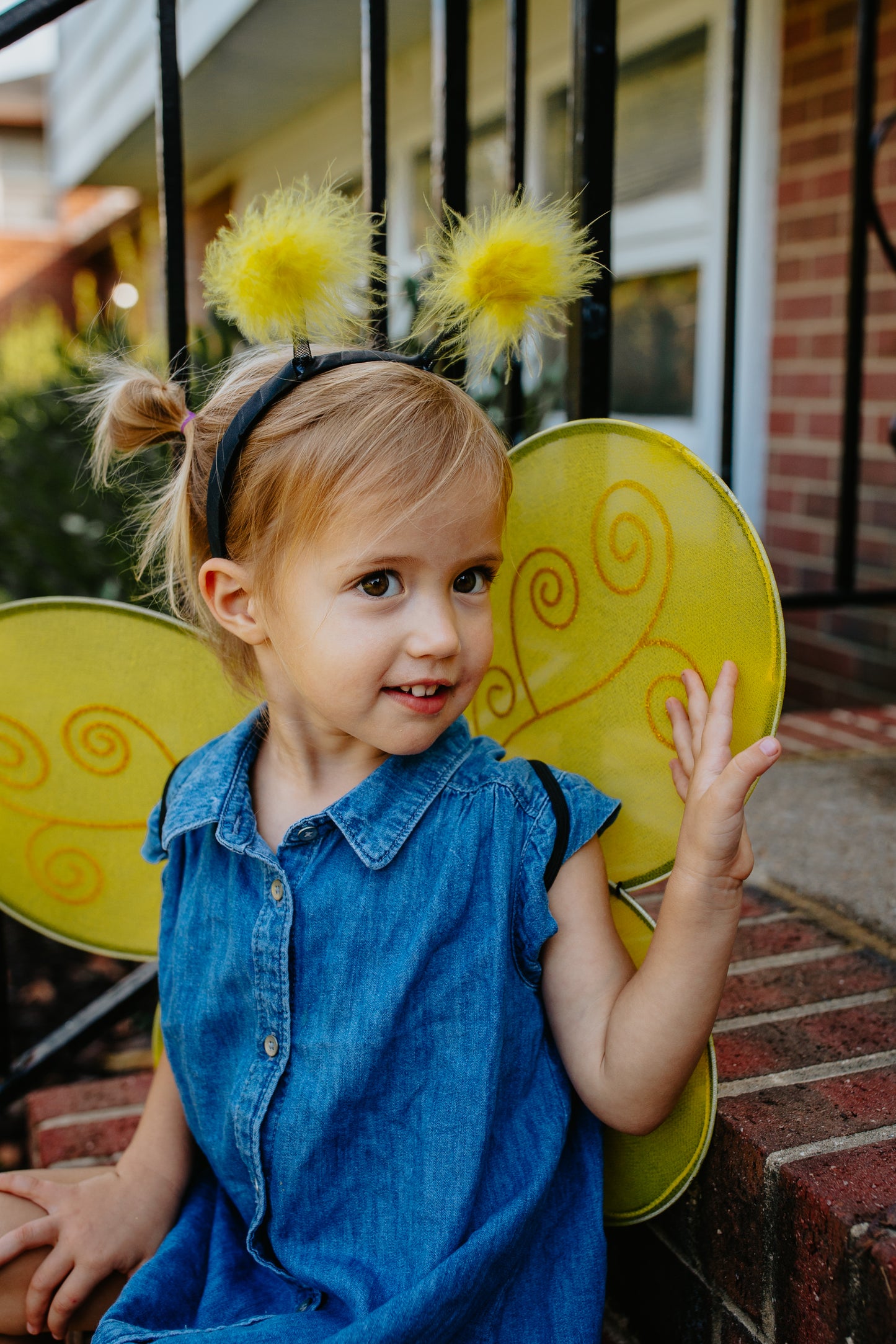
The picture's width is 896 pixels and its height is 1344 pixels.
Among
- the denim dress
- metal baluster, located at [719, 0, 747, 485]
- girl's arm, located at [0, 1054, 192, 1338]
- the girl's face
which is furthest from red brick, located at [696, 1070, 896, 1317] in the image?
metal baluster, located at [719, 0, 747, 485]

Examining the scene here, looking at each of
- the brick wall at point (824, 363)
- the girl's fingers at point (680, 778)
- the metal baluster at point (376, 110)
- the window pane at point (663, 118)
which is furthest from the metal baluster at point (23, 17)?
the window pane at point (663, 118)

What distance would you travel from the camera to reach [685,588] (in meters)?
1.08

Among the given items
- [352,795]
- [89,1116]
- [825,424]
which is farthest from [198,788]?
[825,424]

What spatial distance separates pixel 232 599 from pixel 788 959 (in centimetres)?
83

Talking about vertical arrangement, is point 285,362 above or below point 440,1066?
above

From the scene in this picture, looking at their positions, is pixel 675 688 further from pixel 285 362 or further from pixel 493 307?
pixel 285 362

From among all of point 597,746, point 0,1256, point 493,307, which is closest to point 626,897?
point 597,746

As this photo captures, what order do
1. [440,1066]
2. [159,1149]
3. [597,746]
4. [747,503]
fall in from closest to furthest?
1. [440,1066]
2. [597,746]
3. [159,1149]
4. [747,503]

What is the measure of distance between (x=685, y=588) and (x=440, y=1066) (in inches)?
19.9

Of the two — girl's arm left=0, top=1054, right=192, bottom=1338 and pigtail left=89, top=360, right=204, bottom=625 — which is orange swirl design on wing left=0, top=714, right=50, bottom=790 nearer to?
pigtail left=89, top=360, right=204, bottom=625

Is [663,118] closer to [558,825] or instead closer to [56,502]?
[56,502]

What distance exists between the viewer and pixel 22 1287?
1215mm

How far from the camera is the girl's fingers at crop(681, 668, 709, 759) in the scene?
105 centimetres

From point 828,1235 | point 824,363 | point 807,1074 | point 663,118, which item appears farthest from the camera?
point 663,118
